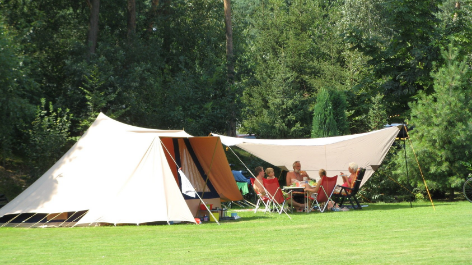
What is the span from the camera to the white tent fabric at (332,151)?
38.3ft

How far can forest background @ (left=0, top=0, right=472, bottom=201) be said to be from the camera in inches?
502

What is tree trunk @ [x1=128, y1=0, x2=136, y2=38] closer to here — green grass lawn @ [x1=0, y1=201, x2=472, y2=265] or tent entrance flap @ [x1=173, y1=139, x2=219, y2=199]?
tent entrance flap @ [x1=173, y1=139, x2=219, y2=199]

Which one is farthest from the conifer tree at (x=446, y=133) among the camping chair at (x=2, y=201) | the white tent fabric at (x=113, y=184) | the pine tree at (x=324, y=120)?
the camping chair at (x=2, y=201)

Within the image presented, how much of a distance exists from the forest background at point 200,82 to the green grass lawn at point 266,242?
3.40 metres

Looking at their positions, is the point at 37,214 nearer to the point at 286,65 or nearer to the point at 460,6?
the point at 286,65

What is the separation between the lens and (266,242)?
Result: 6.75m

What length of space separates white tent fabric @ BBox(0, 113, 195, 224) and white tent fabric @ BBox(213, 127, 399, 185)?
2.23 meters

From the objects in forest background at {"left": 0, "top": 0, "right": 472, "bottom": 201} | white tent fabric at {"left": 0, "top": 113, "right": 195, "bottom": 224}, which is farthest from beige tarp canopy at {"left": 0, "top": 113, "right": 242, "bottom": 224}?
forest background at {"left": 0, "top": 0, "right": 472, "bottom": 201}

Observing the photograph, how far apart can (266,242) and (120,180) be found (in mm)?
3621

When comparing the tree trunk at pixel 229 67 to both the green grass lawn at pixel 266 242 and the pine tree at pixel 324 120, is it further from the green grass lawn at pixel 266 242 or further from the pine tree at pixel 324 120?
the green grass lawn at pixel 266 242

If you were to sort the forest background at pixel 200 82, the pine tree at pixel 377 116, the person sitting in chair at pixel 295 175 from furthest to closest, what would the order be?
the pine tree at pixel 377 116
the forest background at pixel 200 82
the person sitting in chair at pixel 295 175

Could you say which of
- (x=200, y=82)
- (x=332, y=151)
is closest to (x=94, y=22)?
(x=200, y=82)

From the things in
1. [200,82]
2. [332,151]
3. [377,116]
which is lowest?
[332,151]

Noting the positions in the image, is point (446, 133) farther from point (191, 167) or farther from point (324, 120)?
point (191, 167)
